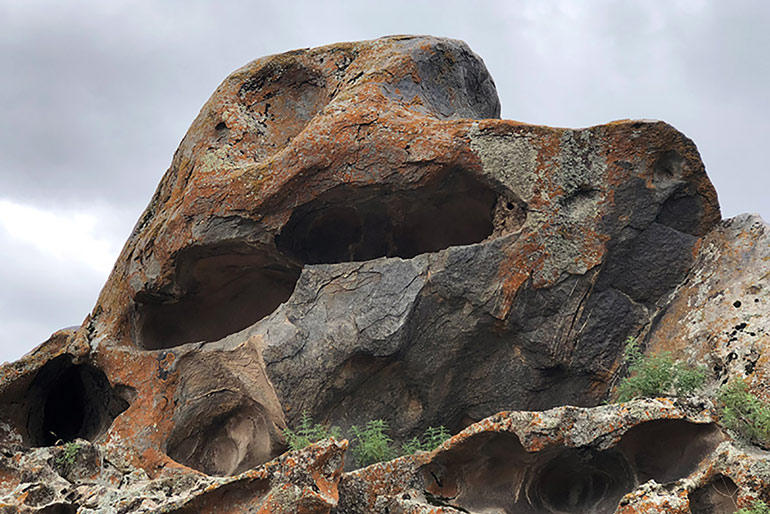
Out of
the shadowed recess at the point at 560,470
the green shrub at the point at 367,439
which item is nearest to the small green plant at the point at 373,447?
the green shrub at the point at 367,439

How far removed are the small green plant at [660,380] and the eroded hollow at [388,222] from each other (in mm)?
2591

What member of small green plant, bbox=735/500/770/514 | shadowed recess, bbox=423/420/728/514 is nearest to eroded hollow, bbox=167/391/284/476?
shadowed recess, bbox=423/420/728/514

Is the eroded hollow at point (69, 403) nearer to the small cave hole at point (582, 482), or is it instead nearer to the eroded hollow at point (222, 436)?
the eroded hollow at point (222, 436)

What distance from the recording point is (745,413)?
23.2 ft

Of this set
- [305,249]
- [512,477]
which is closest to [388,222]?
[305,249]

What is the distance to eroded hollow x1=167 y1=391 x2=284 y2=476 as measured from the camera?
9031 mm

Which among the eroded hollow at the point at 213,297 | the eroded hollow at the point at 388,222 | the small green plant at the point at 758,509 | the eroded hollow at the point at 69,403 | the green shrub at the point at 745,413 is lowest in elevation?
the small green plant at the point at 758,509

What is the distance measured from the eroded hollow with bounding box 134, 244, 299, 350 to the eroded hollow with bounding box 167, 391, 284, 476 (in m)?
1.45

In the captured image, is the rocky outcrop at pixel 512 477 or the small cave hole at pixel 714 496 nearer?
the small cave hole at pixel 714 496

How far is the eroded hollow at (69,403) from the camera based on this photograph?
992 cm

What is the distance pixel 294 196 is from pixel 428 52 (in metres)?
2.74

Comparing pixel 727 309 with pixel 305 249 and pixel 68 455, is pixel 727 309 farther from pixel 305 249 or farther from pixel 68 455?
pixel 68 455

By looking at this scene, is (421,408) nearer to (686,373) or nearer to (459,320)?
(459,320)

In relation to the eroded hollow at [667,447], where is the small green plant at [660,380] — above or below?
above
